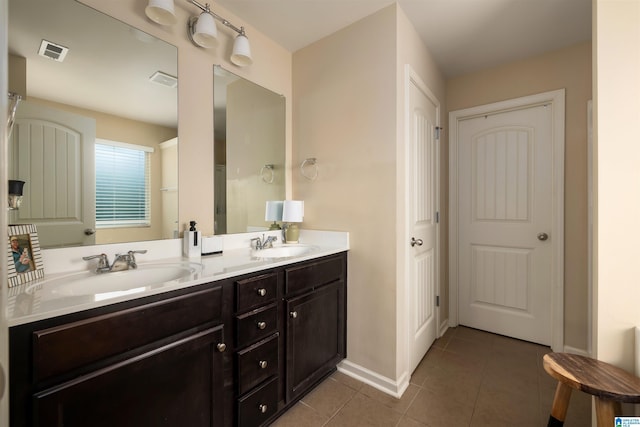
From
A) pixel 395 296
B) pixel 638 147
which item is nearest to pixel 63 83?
pixel 395 296

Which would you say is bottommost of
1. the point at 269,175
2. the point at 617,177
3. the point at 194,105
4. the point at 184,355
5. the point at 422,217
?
the point at 184,355

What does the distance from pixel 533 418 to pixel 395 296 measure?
3.09ft

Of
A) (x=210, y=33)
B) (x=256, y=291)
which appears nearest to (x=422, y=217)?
(x=256, y=291)

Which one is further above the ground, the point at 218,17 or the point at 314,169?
the point at 218,17

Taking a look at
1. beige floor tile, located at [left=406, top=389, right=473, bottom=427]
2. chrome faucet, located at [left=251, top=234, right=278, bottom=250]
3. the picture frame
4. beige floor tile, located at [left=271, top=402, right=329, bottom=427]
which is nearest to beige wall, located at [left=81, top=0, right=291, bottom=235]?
chrome faucet, located at [left=251, top=234, right=278, bottom=250]

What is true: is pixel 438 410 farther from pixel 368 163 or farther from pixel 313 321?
pixel 368 163

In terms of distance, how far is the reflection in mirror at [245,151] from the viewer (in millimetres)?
1789

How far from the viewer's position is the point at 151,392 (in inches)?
37.6

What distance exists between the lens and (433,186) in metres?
2.35

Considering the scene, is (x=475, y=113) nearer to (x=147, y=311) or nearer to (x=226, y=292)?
(x=226, y=292)

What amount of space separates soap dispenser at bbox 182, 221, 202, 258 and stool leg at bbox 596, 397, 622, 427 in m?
1.82

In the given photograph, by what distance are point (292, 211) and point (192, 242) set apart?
0.72m

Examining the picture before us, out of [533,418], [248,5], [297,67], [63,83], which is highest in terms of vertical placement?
[248,5]

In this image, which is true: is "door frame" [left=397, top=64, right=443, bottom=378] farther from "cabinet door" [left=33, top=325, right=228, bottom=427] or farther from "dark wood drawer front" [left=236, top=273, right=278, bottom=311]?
"cabinet door" [left=33, top=325, right=228, bottom=427]
